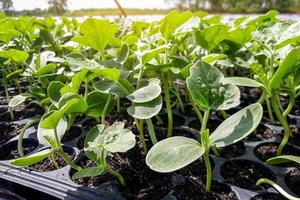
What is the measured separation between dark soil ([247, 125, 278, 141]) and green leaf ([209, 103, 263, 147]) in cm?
27

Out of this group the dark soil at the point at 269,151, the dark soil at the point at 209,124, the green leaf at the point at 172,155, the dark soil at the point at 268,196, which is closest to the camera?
the green leaf at the point at 172,155

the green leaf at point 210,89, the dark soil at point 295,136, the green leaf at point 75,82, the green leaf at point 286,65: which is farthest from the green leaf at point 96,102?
the dark soil at point 295,136

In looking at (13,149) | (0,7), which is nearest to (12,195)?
(13,149)

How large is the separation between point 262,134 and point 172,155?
367 millimetres

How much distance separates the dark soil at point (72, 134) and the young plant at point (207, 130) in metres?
0.32

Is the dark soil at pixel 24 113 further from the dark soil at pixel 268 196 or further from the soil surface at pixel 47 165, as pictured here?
the dark soil at pixel 268 196

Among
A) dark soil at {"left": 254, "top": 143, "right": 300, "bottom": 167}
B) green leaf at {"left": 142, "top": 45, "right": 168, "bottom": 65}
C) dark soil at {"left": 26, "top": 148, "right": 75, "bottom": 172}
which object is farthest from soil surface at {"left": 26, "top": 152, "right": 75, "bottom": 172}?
dark soil at {"left": 254, "top": 143, "right": 300, "bottom": 167}

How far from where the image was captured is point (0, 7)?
193cm

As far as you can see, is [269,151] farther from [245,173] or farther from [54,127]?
[54,127]

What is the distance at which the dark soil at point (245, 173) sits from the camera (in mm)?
458

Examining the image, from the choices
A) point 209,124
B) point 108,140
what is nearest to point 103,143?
point 108,140

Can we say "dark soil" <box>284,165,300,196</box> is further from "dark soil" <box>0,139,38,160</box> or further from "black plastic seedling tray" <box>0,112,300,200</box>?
"dark soil" <box>0,139,38,160</box>

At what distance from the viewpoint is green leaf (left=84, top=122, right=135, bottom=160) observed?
37 centimetres

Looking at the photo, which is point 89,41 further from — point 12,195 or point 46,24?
point 46,24
